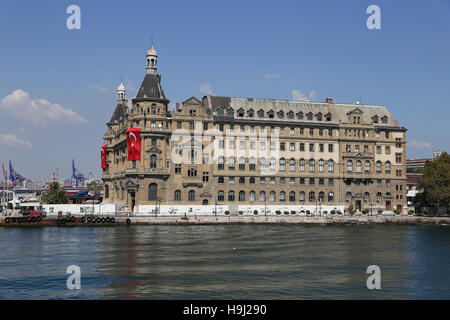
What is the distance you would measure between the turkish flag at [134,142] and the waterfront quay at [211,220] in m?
15.2

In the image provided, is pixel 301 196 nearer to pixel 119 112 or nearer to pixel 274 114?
pixel 274 114

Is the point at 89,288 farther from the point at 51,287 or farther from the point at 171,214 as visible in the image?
the point at 171,214

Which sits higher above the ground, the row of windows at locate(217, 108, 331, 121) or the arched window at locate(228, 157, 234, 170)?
the row of windows at locate(217, 108, 331, 121)

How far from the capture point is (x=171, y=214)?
117 m

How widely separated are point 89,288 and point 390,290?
26.2 meters

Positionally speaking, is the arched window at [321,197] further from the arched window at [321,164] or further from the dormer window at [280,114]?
the dormer window at [280,114]

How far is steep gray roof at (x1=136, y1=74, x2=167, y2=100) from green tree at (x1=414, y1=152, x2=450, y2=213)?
69.4 metres

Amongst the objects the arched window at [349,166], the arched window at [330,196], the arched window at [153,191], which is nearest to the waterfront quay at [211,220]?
the arched window at [153,191]

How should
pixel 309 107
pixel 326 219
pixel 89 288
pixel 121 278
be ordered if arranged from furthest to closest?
1. pixel 309 107
2. pixel 326 219
3. pixel 121 278
4. pixel 89 288

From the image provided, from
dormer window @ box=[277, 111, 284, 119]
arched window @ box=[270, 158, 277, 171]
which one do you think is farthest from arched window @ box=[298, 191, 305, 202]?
dormer window @ box=[277, 111, 284, 119]

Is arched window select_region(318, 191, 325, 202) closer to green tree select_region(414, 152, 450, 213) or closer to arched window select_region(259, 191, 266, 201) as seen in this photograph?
arched window select_region(259, 191, 266, 201)

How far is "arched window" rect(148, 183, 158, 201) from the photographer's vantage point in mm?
119875

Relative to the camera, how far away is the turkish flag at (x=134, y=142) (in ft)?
392

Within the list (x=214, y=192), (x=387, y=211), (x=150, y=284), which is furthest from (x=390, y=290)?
(x=387, y=211)
